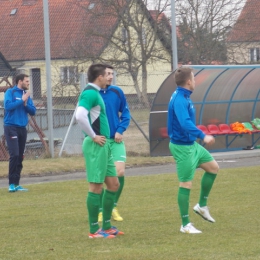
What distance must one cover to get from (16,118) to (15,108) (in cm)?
19

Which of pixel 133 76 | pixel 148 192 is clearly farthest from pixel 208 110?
pixel 148 192

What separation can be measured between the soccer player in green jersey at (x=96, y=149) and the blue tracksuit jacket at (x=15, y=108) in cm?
476

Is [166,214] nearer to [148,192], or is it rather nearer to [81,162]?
[148,192]

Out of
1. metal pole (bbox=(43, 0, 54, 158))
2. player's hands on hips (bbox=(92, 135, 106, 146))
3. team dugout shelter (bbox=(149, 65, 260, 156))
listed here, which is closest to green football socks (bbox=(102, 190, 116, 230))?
player's hands on hips (bbox=(92, 135, 106, 146))

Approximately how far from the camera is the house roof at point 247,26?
25266 mm

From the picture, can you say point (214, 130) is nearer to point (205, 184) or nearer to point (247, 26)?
point (247, 26)

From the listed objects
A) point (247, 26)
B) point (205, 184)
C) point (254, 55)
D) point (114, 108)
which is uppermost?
point (247, 26)

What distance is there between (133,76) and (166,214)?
1209 cm

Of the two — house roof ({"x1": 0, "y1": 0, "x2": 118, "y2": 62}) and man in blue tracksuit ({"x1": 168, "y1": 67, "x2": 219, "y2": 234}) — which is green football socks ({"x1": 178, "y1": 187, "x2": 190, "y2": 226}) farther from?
house roof ({"x1": 0, "y1": 0, "x2": 118, "y2": 62})

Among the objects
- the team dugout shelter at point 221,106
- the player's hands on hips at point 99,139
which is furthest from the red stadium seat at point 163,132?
the player's hands on hips at point 99,139

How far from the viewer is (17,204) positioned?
1097cm

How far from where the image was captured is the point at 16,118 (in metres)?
12.4

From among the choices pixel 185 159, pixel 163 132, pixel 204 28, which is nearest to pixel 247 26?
pixel 204 28

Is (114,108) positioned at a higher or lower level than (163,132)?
higher
